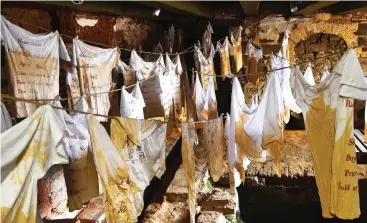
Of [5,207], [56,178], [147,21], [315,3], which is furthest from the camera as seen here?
[147,21]

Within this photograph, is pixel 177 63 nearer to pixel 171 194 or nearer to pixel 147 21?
pixel 147 21

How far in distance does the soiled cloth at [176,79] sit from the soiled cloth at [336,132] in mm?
2694

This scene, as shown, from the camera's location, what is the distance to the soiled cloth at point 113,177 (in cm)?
313

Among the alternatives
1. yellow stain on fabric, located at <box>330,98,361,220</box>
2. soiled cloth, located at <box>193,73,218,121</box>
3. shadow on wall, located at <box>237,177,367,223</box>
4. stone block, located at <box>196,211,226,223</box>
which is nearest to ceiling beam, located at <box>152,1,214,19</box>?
soiled cloth, located at <box>193,73,218,121</box>

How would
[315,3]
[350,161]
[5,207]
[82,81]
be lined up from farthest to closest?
[315,3], [82,81], [350,161], [5,207]

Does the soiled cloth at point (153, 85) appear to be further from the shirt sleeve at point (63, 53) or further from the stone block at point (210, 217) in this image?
the stone block at point (210, 217)

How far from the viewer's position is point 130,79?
5199 mm

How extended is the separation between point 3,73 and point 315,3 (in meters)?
5.66

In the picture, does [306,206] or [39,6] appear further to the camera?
[306,206]

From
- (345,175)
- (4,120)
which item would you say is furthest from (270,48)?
(4,120)

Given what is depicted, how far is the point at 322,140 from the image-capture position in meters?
3.89

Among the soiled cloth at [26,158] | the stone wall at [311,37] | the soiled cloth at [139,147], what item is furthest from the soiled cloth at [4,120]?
the stone wall at [311,37]

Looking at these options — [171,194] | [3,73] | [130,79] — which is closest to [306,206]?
[171,194]

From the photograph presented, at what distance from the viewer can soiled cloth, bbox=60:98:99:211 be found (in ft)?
11.1
